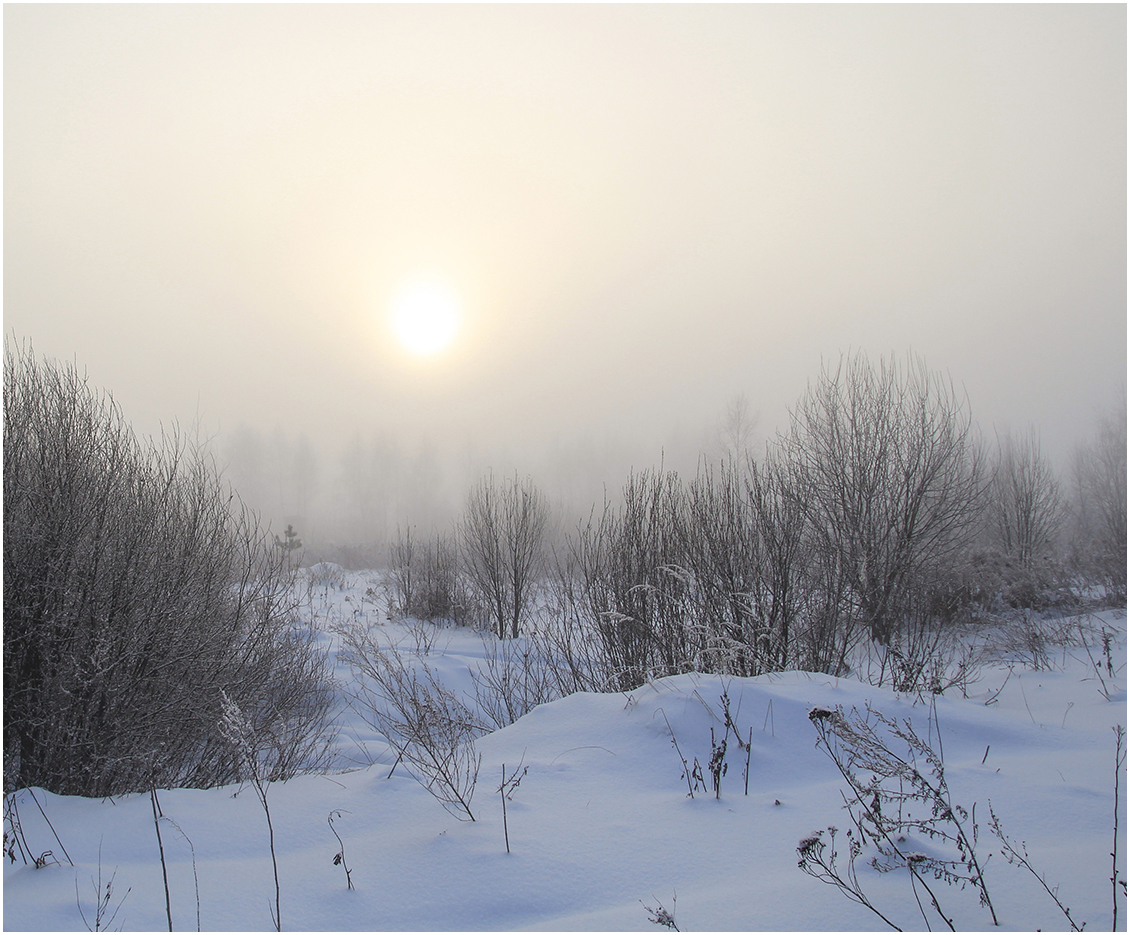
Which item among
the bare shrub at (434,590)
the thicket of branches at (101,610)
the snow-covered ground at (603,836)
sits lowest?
the bare shrub at (434,590)

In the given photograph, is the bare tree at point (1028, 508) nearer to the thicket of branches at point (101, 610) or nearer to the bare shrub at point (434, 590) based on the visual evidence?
the bare shrub at point (434, 590)

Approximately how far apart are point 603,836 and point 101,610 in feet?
11.3

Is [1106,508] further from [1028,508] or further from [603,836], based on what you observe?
[603,836]

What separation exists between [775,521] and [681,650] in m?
1.91

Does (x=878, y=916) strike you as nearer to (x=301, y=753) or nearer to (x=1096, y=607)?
(x=301, y=753)

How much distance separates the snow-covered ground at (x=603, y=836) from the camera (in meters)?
2.15

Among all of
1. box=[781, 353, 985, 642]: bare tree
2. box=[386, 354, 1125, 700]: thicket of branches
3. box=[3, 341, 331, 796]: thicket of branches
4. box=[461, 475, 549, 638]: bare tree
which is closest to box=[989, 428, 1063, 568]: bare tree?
box=[386, 354, 1125, 700]: thicket of branches

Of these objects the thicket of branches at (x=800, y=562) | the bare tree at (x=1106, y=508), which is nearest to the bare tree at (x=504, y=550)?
the thicket of branches at (x=800, y=562)

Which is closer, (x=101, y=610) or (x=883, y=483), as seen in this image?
(x=101, y=610)

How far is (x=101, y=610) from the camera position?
393 centimetres

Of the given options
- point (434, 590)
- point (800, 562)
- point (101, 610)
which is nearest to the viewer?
point (101, 610)

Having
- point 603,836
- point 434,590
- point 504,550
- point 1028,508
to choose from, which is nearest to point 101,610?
point 603,836

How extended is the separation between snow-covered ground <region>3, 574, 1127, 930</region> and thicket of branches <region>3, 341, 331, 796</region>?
60cm

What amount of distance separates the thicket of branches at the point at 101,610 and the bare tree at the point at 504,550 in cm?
695
